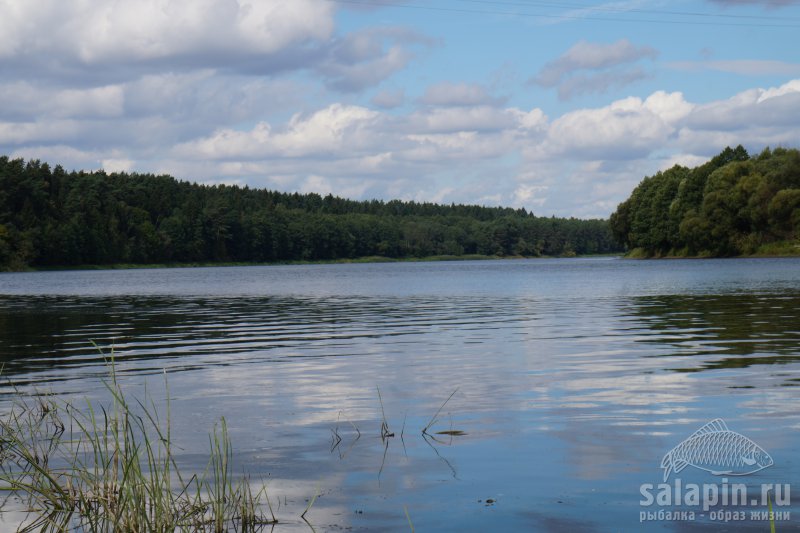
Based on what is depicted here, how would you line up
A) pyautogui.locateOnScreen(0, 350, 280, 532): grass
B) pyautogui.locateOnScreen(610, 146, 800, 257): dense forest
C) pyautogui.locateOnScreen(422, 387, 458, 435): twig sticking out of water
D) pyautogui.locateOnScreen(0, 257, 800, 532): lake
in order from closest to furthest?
pyautogui.locateOnScreen(0, 350, 280, 532): grass
pyautogui.locateOnScreen(0, 257, 800, 532): lake
pyautogui.locateOnScreen(422, 387, 458, 435): twig sticking out of water
pyautogui.locateOnScreen(610, 146, 800, 257): dense forest


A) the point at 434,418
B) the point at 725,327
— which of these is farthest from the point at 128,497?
the point at 725,327

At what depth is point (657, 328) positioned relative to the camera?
34.5 m

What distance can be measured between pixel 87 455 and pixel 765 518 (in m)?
9.48

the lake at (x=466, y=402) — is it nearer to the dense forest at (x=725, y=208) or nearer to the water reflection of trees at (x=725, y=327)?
the water reflection of trees at (x=725, y=327)

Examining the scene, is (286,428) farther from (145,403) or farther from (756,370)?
(756,370)

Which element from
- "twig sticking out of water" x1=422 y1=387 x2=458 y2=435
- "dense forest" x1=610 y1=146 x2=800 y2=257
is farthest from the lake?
"dense forest" x1=610 y1=146 x2=800 y2=257

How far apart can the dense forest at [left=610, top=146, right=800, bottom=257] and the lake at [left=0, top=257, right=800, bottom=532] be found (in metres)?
110

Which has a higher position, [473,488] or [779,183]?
[779,183]

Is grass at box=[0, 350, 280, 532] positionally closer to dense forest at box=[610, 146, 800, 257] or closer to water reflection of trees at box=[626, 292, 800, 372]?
water reflection of trees at box=[626, 292, 800, 372]

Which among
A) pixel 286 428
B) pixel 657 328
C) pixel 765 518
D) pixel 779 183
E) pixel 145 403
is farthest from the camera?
pixel 779 183

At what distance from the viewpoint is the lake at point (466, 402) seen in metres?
10.9

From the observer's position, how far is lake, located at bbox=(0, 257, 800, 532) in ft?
35.9

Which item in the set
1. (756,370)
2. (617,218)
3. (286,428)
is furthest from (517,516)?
(617,218)

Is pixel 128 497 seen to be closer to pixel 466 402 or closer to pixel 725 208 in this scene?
pixel 466 402
